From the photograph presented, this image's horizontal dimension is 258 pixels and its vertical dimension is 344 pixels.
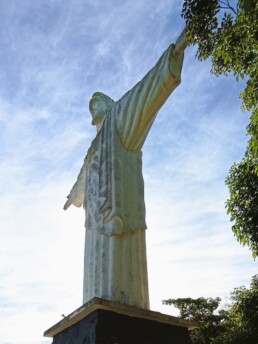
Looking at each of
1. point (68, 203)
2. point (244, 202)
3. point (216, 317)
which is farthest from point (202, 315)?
point (68, 203)

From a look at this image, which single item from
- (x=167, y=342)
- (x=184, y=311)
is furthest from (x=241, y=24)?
(x=184, y=311)

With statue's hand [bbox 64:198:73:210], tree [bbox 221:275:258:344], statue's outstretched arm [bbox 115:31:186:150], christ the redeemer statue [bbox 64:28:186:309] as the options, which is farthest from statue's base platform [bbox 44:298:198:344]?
tree [bbox 221:275:258:344]

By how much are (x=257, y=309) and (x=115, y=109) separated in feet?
31.5

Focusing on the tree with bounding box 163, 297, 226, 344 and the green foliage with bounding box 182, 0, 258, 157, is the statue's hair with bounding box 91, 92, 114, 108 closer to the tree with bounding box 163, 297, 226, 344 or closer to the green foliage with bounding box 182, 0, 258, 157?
the green foliage with bounding box 182, 0, 258, 157

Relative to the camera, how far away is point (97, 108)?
20.3 ft

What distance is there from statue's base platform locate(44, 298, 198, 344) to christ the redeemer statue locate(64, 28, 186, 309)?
29cm

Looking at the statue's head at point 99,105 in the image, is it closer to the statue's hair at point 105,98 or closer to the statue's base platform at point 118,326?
the statue's hair at point 105,98

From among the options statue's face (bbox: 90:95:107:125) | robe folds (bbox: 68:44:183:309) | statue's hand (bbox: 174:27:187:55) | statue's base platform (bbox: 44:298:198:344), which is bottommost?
statue's base platform (bbox: 44:298:198:344)

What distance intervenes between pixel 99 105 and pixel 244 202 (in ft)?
14.8

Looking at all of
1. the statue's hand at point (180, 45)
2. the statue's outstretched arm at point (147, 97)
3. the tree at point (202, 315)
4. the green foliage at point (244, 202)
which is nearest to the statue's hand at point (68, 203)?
the statue's outstretched arm at point (147, 97)

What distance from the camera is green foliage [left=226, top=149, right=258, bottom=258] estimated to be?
8523 mm

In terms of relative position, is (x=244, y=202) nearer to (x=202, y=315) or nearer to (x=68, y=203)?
(x=68, y=203)

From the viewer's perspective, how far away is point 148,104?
480cm

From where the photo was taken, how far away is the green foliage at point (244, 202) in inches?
336
